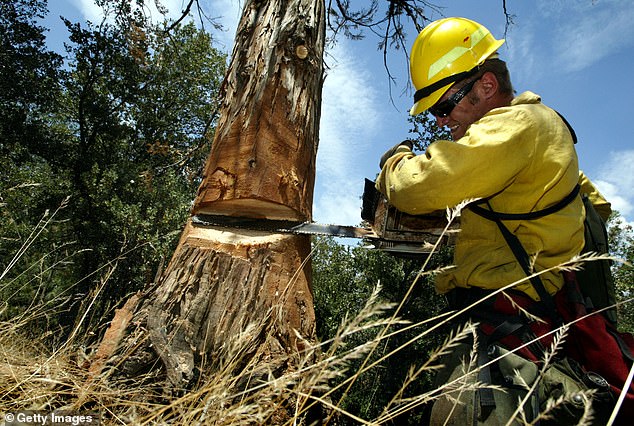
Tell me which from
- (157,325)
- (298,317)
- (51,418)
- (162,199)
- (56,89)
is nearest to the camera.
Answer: (51,418)

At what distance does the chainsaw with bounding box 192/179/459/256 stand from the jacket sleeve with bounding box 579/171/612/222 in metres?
0.79

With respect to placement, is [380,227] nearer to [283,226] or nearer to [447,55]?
[283,226]

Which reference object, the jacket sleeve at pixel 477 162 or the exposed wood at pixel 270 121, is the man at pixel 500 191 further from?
the exposed wood at pixel 270 121

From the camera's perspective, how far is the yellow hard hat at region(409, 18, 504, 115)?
1.98 metres

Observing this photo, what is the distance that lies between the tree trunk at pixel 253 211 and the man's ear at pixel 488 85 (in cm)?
101

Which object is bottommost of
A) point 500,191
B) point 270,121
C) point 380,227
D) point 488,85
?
point 380,227

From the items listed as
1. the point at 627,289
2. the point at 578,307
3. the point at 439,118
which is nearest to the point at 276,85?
the point at 439,118

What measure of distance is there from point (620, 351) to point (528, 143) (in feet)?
2.73

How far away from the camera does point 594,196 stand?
2.17m

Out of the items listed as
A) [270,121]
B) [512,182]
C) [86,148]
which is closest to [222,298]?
[270,121]

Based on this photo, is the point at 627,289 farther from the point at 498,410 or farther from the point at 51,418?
the point at 51,418

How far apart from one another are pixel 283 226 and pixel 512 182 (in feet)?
3.80

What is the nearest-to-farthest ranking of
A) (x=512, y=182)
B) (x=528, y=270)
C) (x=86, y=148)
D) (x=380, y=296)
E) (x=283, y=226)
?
(x=528, y=270), (x=512, y=182), (x=283, y=226), (x=380, y=296), (x=86, y=148)

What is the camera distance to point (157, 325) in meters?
1.80
